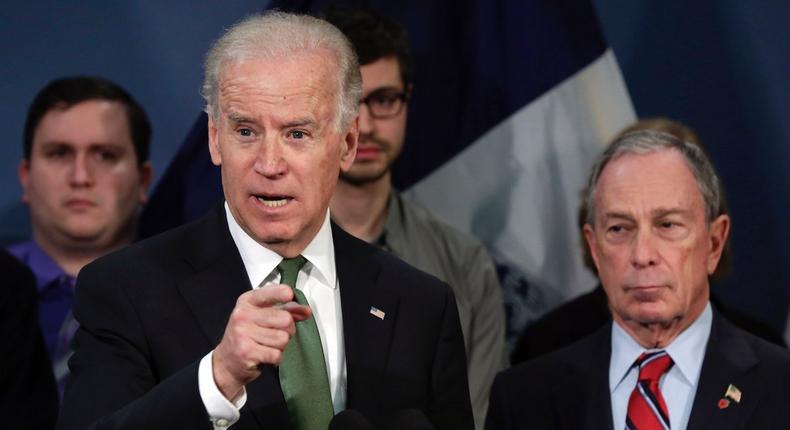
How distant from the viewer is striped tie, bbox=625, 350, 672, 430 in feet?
8.93

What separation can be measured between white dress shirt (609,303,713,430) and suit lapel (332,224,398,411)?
73 cm

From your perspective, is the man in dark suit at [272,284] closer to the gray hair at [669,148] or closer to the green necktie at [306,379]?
the green necktie at [306,379]

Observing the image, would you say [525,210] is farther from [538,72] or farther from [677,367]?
[677,367]

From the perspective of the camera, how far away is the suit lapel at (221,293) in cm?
205

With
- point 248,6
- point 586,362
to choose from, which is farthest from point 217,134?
point 248,6

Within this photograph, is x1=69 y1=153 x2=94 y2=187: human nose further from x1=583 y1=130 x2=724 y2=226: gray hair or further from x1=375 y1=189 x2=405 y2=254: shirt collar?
x1=583 y1=130 x2=724 y2=226: gray hair

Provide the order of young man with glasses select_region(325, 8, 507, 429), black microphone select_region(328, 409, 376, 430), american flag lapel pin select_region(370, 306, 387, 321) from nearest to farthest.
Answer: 1. black microphone select_region(328, 409, 376, 430)
2. american flag lapel pin select_region(370, 306, 387, 321)
3. young man with glasses select_region(325, 8, 507, 429)

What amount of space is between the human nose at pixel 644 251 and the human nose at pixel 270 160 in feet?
3.19

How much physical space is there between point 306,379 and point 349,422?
0.20 meters

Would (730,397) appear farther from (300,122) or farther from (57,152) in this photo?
(57,152)

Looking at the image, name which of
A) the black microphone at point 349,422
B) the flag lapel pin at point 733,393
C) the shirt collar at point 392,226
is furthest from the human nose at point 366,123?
the black microphone at point 349,422

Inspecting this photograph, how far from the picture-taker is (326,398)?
2.08 m

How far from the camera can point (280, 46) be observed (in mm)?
2105

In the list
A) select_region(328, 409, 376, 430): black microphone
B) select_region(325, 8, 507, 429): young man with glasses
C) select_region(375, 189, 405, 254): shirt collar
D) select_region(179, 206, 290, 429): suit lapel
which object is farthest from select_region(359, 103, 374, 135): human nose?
select_region(328, 409, 376, 430): black microphone
